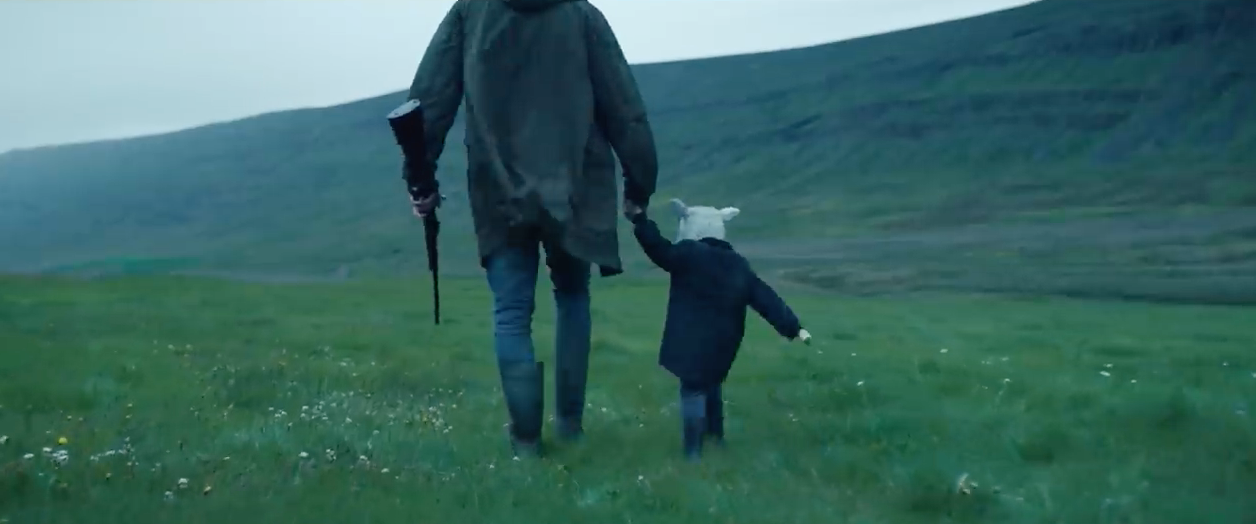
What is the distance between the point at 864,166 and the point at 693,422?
236 ft

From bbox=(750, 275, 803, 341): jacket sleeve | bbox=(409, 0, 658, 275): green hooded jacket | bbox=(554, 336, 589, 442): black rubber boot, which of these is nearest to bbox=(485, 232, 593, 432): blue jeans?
bbox=(554, 336, 589, 442): black rubber boot

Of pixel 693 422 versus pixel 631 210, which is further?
pixel 631 210

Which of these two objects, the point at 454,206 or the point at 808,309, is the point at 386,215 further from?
the point at 808,309

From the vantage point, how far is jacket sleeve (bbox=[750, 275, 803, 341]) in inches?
239

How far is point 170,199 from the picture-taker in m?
74.0

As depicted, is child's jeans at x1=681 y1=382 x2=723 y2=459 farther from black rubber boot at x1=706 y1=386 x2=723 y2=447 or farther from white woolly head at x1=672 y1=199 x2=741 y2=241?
white woolly head at x1=672 y1=199 x2=741 y2=241

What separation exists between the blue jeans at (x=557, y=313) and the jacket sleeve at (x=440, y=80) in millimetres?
563

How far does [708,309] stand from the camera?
6078 mm

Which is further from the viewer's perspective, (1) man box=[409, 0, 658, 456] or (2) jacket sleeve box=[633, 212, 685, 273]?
(2) jacket sleeve box=[633, 212, 685, 273]

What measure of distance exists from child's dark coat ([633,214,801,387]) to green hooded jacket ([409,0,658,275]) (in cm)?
36

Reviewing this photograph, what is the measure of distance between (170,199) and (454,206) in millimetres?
16614

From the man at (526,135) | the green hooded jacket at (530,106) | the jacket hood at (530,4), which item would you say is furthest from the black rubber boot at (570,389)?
the jacket hood at (530,4)

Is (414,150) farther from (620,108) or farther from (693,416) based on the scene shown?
(693,416)

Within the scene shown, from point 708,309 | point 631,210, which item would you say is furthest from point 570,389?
point 631,210
